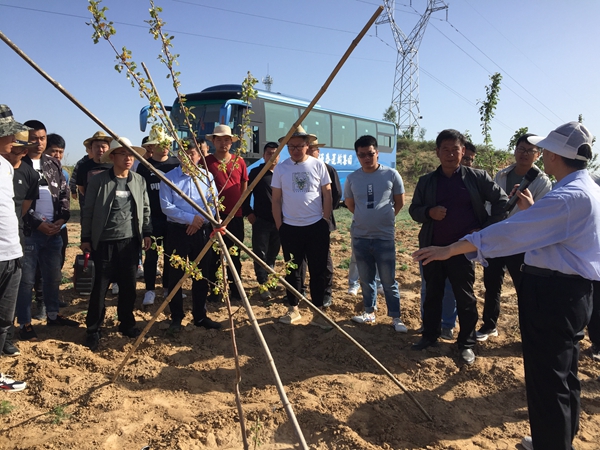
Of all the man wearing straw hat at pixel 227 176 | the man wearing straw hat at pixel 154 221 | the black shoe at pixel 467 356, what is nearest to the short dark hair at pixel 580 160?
the black shoe at pixel 467 356

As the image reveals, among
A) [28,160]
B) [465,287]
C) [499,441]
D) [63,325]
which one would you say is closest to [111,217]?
[28,160]

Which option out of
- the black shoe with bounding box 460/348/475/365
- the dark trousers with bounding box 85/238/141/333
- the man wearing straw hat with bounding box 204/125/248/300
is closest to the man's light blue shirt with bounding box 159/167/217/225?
the dark trousers with bounding box 85/238/141/333

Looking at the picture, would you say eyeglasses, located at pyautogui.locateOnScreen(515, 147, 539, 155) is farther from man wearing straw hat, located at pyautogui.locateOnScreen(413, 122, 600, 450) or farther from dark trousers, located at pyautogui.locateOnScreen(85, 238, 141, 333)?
dark trousers, located at pyautogui.locateOnScreen(85, 238, 141, 333)

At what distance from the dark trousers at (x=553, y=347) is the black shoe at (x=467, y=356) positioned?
1416mm

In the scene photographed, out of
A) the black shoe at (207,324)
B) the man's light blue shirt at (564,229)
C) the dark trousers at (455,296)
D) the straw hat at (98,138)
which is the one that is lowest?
the black shoe at (207,324)

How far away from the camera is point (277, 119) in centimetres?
1235

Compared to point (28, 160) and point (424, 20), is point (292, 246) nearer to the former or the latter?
point (28, 160)

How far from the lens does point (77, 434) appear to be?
8.71ft

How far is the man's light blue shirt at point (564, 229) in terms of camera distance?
A: 2096 millimetres

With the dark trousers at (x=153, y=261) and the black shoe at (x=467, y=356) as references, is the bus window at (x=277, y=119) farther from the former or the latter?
the black shoe at (x=467, y=356)

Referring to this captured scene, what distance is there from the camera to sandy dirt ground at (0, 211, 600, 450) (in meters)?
2.69

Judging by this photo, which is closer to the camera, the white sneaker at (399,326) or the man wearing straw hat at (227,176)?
the white sneaker at (399,326)

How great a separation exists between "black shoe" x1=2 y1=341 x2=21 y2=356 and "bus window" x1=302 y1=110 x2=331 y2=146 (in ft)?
36.8

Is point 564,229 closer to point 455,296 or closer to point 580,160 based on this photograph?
point 580,160
